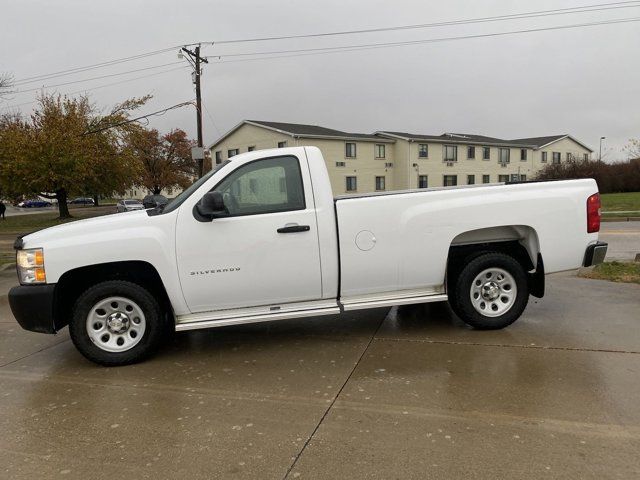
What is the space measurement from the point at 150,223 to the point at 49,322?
49.5 inches

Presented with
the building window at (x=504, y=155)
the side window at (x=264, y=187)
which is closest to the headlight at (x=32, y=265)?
the side window at (x=264, y=187)

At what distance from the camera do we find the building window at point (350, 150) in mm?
46406

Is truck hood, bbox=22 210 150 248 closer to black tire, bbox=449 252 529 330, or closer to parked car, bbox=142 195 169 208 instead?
parked car, bbox=142 195 169 208

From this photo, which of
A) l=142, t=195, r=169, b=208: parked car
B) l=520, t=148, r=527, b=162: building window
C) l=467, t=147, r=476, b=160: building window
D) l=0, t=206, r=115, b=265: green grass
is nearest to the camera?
l=142, t=195, r=169, b=208: parked car

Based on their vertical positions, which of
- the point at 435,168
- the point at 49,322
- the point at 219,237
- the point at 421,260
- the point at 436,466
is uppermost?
the point at 435,168

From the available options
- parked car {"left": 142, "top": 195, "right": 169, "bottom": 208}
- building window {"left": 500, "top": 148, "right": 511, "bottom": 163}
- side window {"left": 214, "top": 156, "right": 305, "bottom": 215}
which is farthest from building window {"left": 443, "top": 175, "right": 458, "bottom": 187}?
side window {"left": 214, "top": 156, "right": 305, "bottom": 215}

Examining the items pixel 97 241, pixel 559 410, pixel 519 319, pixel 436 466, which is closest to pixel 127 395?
pixel 97 241

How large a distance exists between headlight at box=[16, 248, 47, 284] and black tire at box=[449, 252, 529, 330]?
12.9ft

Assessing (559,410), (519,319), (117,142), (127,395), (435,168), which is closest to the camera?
(559,410)

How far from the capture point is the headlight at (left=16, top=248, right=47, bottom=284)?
172 inches

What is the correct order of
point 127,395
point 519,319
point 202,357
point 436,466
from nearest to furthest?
point 436,466
point 127,395
point 202,357
point 519,319

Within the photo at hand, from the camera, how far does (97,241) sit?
4.39 meters

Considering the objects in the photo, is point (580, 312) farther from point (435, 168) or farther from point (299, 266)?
point (435, 168)

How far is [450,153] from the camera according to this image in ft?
171
